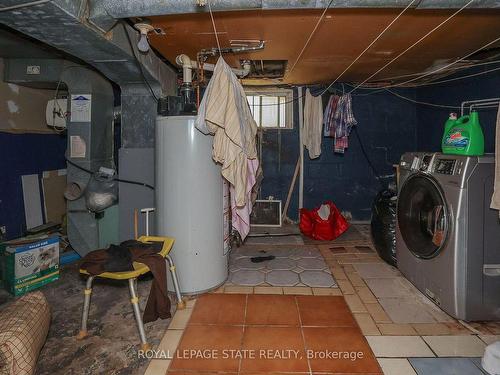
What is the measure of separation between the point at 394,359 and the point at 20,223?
3.80 m

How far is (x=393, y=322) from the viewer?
198 cm

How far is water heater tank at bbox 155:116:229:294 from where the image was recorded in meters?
2.20

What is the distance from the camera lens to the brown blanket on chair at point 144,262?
1697mm

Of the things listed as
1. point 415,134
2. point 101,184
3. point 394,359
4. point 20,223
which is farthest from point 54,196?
point 415,134

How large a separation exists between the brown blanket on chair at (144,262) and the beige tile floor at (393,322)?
155 millimetres

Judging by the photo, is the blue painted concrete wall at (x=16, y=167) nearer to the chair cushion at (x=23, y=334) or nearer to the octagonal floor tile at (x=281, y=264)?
the chair cushion at (x=23, y=334)

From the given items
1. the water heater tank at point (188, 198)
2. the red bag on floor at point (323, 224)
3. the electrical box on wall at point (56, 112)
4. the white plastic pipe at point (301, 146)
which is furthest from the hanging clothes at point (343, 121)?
the electrical box on wall at point (56, 112)

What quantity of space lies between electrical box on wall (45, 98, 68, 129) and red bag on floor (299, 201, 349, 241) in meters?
3.06

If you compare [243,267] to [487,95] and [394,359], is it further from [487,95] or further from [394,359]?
[487,95]

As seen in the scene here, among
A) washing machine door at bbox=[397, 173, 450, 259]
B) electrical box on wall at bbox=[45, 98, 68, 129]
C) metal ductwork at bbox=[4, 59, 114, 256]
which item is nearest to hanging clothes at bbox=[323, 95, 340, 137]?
washing machine door at bbox=[397, 173, 450, 259]

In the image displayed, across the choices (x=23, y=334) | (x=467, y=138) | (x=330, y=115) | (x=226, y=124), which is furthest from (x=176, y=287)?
(x=330, y=115)

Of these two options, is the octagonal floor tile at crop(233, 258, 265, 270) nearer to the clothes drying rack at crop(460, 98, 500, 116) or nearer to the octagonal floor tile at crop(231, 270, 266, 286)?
the octagonal floor tile at crop(231, 270, 266, 286)

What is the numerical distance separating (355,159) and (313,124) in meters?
0.86

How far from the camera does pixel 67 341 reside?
179 cm
